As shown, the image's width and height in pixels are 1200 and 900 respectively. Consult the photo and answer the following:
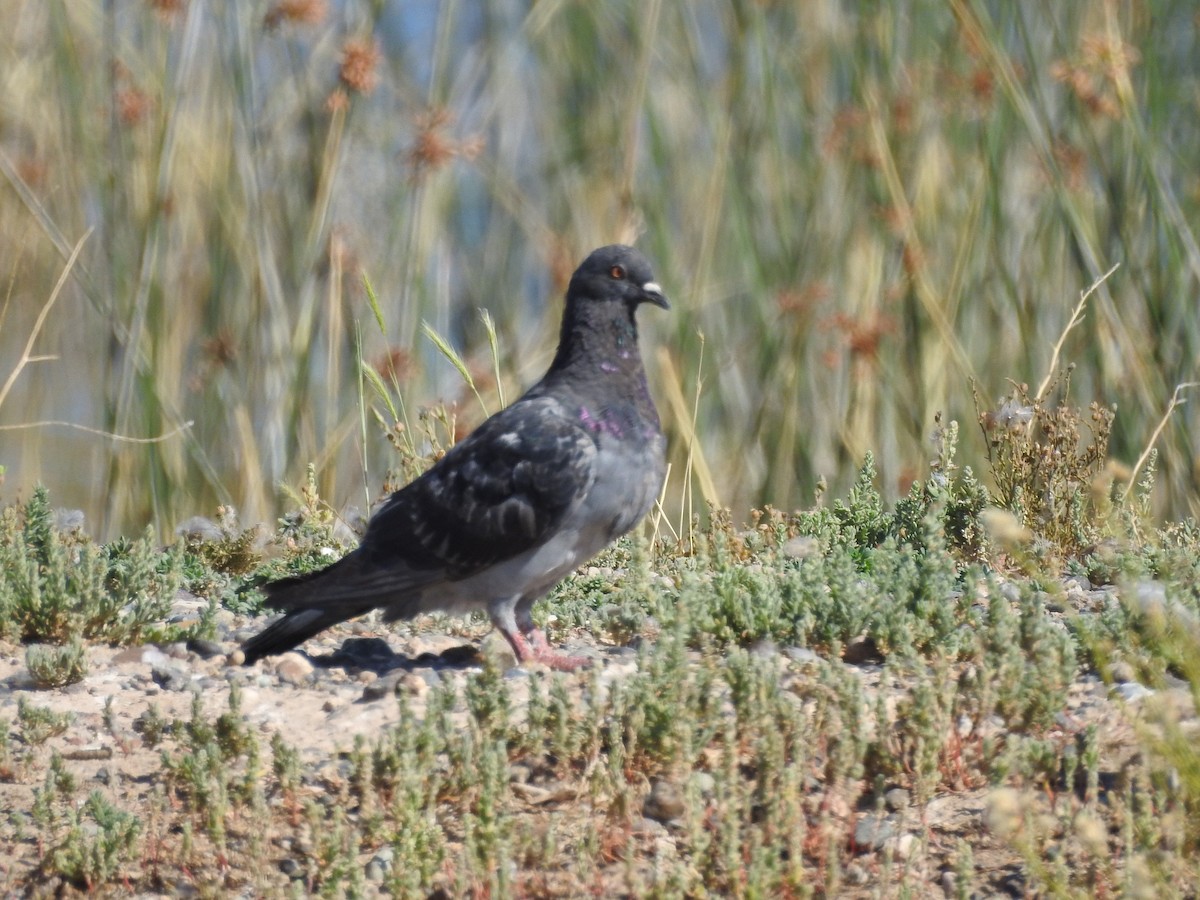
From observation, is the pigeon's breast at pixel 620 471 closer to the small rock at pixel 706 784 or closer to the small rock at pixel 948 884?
the small rock at pixel 706 784

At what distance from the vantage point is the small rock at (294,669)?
4.27m

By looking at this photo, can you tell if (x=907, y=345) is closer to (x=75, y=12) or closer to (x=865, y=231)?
(x=865, y=231)

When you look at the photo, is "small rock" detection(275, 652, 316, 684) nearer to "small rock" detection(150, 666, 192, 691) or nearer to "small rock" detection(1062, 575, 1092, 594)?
"small rock" detection(150, 666, 192, 691)

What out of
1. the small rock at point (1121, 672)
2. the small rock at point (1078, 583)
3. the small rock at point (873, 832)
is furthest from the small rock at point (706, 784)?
the small rock at point (1078, 583)

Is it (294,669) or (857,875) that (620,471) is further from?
(857,875)

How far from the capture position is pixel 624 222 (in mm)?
6660

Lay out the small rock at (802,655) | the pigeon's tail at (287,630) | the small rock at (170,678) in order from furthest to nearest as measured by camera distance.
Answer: the pigeon's tail at (287,630)
the small rock at (170,678)
the small rock at (802,655)

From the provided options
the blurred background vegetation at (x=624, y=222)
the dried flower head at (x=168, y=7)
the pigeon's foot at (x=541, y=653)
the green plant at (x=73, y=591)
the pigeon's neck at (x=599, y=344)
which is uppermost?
the dried flower head at (x=168, y=7)

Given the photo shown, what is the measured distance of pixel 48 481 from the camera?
7.51m

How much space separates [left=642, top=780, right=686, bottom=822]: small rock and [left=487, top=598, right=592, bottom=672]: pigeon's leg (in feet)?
2.60

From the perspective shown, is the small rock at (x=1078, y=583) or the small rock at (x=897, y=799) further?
the small rock at (x=1078, y=583)

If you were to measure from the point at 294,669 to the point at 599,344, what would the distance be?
1387 mm

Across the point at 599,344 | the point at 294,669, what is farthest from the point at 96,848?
the point at 599,344

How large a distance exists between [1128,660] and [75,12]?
5301 millimetres
